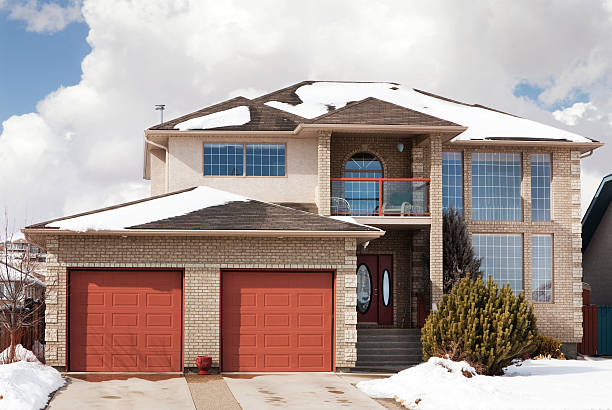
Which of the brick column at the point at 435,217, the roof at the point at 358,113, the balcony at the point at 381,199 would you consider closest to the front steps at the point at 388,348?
the brick column at the point at 435,217

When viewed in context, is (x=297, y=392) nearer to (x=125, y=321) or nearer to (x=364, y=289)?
(x=125, y=321)

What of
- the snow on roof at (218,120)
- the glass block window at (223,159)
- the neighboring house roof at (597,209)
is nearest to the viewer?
the snow on roof at (218,120)

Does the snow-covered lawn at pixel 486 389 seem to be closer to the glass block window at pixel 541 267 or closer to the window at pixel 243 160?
the glass block window at pixel 541 267

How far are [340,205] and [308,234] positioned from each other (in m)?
4.28

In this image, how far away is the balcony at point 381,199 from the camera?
21.4m

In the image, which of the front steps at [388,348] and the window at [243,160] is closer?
the front steps at [388,348]

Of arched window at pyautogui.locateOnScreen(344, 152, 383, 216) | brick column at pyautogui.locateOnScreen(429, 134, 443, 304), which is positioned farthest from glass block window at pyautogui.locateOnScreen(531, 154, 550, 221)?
arched window at pyautogui.locateOnScreen(344, 152, 383, 216)

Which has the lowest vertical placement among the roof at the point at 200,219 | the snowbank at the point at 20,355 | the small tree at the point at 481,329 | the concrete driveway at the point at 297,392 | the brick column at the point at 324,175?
the concrete driveway at the point at 297,392

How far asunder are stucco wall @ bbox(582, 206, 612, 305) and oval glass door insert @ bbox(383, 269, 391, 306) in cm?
946

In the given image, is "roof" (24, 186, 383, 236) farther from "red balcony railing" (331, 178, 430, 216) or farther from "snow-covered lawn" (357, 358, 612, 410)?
"snow-covered lawn" (357, 358, 612, 410)

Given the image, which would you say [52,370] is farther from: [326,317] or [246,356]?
[326,317]

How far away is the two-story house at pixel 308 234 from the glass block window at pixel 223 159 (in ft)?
0.14

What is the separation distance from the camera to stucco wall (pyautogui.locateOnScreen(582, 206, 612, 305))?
2794cm

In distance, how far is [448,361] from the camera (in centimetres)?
1542
